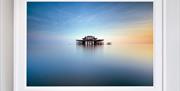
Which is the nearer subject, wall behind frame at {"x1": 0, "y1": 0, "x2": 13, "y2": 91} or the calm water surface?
wall behind frame at {"x1": 0, "y1": 0, "x2": 13, "y2": 91}

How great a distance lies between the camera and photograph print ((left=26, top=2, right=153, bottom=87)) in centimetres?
173

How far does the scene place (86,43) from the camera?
1731 mm

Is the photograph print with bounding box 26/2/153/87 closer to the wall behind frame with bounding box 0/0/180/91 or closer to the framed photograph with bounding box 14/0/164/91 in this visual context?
the framed photograph with bounding box 14/0/164/91

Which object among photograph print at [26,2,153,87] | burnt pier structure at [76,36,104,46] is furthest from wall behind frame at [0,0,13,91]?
burnt pier structure at [76,36,104,46]

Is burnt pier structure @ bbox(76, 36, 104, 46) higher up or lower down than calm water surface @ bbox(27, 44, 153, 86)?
higher up

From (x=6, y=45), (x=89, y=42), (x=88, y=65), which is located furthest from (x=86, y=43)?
(x=6, y=45)

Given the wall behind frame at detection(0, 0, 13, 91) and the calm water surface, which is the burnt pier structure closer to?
the calm water surface

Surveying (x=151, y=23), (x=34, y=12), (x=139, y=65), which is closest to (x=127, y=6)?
(x=151, y=23)

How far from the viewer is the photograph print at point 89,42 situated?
1.73m

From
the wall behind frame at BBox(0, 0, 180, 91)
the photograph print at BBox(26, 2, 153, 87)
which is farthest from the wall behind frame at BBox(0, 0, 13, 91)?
the photograph print at BBox(26, 2, 153, 87)

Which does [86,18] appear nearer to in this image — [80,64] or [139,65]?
[80,64]

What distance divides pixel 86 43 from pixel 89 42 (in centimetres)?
2

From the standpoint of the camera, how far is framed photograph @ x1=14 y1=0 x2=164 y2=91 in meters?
1.73

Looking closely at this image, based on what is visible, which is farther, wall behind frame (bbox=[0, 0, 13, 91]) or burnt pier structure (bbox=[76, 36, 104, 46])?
burnt pier structure (bbox=[76, 36, 104, 46])
